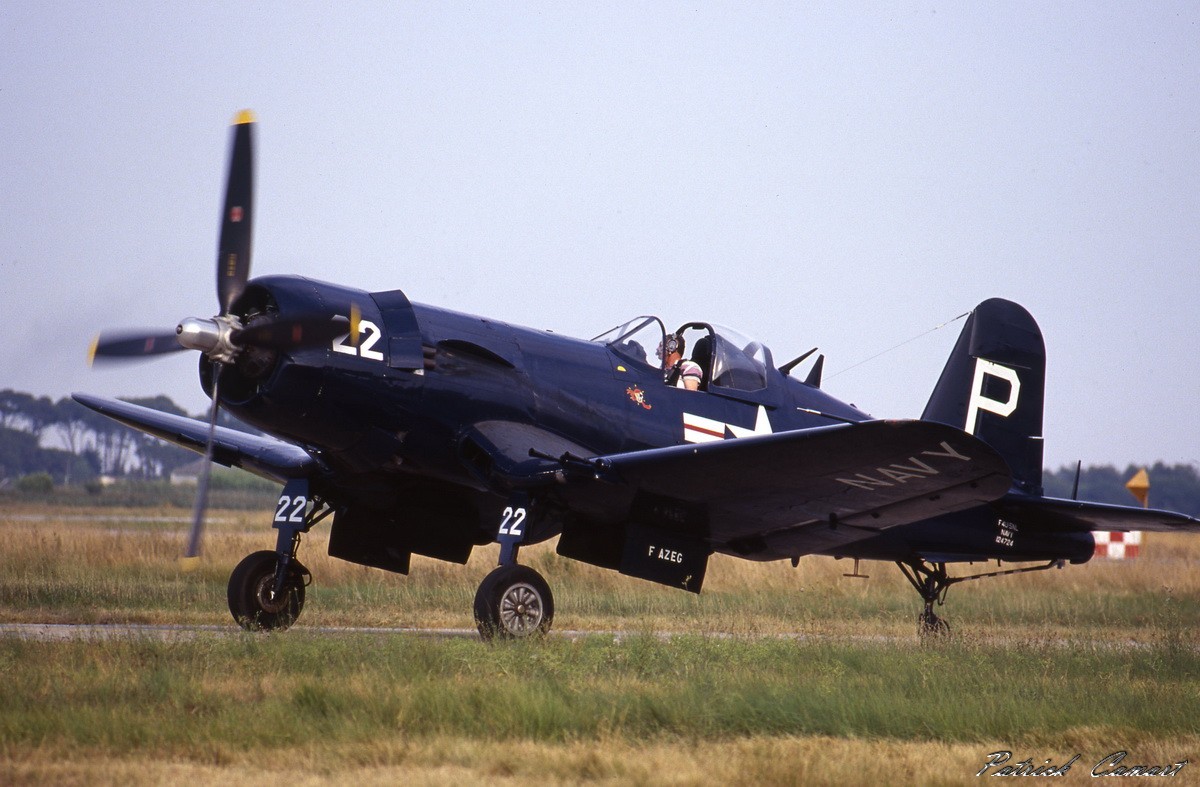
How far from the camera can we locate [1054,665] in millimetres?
9477

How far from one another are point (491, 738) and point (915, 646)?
572 cm

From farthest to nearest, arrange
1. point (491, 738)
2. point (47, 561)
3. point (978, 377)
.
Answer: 1. point (47, 561)
2. point (978, 377)
3. point (491, 738)

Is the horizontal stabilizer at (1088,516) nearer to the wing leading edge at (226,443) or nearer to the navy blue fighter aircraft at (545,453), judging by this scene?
the navy blue fighter aircraft at (545,453)

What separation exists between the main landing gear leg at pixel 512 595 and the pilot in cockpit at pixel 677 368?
7.02 ft

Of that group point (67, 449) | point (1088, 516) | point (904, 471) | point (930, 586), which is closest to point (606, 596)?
point (930, 586)

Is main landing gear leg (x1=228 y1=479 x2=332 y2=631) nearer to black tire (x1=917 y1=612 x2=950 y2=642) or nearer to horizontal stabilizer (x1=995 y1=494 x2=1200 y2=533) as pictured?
black tire (x1=917 y1=612 x2=950 y2=642)

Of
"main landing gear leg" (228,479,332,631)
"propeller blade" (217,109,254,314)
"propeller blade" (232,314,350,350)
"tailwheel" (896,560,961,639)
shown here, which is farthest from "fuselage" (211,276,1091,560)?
"tailwheel" (896,560,961,639)

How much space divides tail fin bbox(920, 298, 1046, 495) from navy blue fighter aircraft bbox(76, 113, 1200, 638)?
28 centimetres

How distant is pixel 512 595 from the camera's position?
975 centimetres

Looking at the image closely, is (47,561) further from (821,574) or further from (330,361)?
(821,574)

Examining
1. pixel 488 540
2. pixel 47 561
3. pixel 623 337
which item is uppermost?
pixel 623 337

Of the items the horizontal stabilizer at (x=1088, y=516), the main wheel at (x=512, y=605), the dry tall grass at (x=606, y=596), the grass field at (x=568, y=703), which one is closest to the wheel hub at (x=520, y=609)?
the main wheel at (x=512, y=605)

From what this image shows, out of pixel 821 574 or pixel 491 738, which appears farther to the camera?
pixel 821 574

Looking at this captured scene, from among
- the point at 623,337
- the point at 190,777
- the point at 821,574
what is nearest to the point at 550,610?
the point at 623,337
